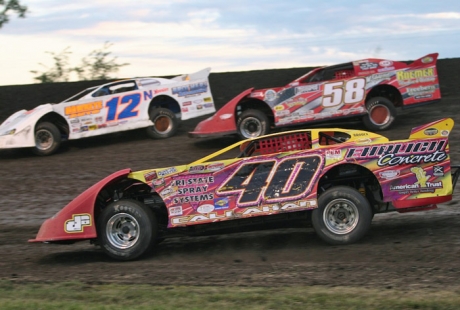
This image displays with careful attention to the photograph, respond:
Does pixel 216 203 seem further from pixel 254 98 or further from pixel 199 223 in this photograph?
pixel 254 98

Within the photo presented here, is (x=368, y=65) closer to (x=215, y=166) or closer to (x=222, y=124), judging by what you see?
(x=222, y=124)

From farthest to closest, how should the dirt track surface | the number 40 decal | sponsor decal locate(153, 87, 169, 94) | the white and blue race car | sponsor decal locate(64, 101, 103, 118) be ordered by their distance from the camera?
sponsor decal locate(153, 87, 169, 94) < sponsor decal locate(64, 101, 103, 118) < the white and blue race car < the number 40 decal < the dirt track surface

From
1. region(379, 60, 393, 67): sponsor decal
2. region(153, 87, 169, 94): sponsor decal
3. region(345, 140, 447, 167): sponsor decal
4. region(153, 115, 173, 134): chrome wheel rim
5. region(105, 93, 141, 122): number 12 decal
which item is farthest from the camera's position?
region(153, 115, 173, 134): chrome wheel rim

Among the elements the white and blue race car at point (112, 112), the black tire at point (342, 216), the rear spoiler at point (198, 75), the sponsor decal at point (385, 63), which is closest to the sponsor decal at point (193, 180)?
the black tire at point (342, 216)

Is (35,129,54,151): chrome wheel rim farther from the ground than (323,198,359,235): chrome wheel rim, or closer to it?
farther from the ground

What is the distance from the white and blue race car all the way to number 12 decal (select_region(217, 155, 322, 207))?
8266 mm

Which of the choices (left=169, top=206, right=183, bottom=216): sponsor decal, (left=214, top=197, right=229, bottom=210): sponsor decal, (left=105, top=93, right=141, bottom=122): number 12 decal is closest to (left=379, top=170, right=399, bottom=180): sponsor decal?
(left=214, top=197, right=229, bottom=210): sponsor decal

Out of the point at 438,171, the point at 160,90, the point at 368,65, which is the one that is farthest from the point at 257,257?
the point at 160,90

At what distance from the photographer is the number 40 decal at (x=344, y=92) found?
13.6 m

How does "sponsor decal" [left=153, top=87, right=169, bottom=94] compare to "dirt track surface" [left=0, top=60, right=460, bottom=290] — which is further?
"sponsor decal" [left=153, top=87, right=169, bottom=94]

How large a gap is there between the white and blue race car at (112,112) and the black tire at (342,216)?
28.0 ft

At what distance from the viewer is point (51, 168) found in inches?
504

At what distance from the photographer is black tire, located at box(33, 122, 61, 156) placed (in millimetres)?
14320

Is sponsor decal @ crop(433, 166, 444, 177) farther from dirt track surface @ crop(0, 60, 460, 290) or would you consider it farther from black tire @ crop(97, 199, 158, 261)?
black tire @ crop(97, 199, 158, 261)
